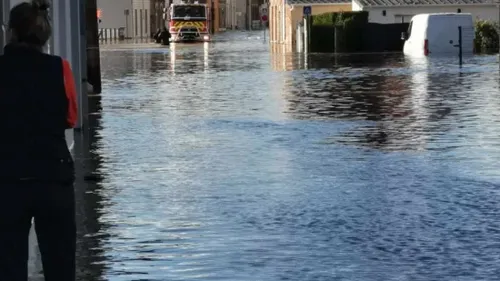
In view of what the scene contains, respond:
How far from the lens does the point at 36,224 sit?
6941mm

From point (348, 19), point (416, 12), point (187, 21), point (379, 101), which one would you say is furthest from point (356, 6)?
point (379, 101)

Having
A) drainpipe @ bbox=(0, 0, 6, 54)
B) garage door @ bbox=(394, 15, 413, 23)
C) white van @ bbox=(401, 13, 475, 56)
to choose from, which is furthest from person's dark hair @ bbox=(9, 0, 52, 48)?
garage door @ bbox=(394, 15, 413, 23)

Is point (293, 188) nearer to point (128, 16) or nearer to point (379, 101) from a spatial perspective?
point (379, 101)

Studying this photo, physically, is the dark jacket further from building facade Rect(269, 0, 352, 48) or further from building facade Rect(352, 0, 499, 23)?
building facade Rect(269, 0, 352, 48)

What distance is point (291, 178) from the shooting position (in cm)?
1519

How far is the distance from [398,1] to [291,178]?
62.1m

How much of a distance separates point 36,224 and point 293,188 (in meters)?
7.49

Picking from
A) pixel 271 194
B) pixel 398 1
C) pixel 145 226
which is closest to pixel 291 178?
pixel 271 194

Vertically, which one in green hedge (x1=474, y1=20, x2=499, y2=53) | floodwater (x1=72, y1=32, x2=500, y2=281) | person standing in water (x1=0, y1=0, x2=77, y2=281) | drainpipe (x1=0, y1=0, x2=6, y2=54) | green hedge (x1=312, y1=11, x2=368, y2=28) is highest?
drainpipe (x1=0, y1=0, x2=6, y2=54)

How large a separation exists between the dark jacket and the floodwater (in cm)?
274

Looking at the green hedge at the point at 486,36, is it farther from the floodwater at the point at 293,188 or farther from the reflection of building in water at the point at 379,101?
the floodwater at the point at 293,188

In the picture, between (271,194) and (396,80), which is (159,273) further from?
(396,80)

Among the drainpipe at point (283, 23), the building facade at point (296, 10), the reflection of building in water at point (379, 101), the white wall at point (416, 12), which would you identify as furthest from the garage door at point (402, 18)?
the reflection of building in water at point (379, 101)

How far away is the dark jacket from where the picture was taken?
684cm
